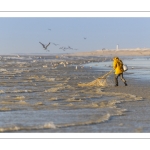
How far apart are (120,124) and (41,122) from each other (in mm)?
1942

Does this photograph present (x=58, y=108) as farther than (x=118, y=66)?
No

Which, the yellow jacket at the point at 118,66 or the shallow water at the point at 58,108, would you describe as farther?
the yellow jacket at the point at 118,66

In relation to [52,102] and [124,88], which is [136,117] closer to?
[52,102]

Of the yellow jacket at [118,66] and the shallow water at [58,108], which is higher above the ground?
the yellow jacket at [118,66]

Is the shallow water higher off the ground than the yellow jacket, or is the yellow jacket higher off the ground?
the yellow jacket

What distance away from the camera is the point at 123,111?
13.3 m

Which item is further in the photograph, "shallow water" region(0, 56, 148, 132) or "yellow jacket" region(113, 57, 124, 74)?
"yellow jacket" region(113, 57, 124, 74)

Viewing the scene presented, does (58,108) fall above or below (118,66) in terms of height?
below

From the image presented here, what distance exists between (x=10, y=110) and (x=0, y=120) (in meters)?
1.60
